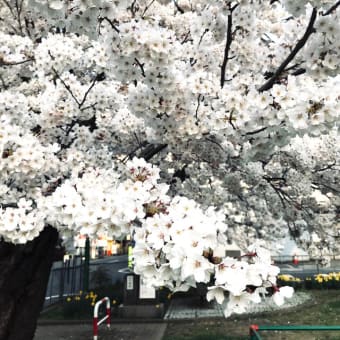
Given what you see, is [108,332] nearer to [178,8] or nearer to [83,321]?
[83,321]

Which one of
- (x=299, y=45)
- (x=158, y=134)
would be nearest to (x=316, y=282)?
(x=158, y=134)

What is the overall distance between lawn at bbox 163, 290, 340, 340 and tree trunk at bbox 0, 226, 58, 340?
11.1 feet

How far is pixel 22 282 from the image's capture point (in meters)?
5.44

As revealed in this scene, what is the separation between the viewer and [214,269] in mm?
2035

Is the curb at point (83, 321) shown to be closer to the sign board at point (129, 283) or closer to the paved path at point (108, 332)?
the paved path at point (108, 332)

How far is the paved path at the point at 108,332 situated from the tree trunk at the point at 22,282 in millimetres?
3081

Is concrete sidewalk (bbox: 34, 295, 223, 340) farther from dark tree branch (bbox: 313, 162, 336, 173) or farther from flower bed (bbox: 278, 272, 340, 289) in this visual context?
dark tree branch (bbox: 313, 162, 336, 173)

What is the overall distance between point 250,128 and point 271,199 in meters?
5.20

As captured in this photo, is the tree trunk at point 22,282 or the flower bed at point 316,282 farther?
the flower bed at point 316,282

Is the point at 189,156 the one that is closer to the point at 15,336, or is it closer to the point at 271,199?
the point at 271,199

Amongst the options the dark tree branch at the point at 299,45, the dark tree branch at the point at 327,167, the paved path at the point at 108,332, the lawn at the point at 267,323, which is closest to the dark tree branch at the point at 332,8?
the dark tree branch at the point at 299,45

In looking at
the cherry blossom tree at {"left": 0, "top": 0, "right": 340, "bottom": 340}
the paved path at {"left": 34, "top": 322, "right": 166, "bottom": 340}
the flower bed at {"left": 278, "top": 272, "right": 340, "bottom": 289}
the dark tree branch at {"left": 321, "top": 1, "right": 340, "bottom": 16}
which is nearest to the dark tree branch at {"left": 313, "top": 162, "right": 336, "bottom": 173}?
the cherry blossom tree at {"left": 0, "top": 0, "right": 340, "bottom": 340}

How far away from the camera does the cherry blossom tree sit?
2.15 m

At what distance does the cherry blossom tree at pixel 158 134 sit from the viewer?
2.15m
